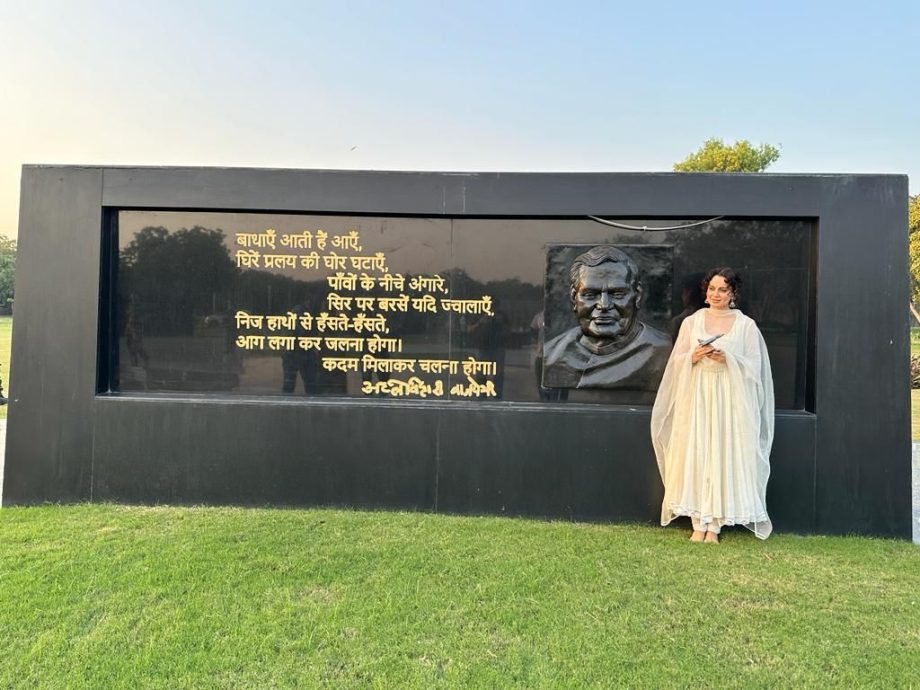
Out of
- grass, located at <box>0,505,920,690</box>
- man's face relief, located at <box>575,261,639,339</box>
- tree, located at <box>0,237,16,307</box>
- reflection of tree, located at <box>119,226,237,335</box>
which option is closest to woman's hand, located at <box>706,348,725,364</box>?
man's face relief, located at <box>575,261,639,339</box>

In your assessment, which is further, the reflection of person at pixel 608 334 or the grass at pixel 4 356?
the grass at pixel 4 356

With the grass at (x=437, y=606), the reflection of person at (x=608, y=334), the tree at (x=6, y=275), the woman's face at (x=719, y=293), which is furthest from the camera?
the tree at (x=6, y=275)

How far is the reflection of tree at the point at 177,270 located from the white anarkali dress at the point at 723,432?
11.3 ft

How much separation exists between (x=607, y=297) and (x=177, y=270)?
3.29 m

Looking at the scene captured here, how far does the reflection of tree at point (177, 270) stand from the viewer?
4.46m

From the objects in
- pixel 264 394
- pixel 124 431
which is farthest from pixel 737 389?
pixel 124 431

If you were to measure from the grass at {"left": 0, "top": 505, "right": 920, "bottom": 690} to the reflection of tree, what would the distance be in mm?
1609

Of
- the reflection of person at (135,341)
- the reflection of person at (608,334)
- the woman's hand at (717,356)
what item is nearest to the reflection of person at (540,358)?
the reflection of person at (608,334)

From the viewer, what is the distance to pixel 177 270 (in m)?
4.46

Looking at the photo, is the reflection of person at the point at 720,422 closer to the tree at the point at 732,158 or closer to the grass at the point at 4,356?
the grass at the point at 4,356

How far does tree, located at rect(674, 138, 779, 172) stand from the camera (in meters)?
23.0

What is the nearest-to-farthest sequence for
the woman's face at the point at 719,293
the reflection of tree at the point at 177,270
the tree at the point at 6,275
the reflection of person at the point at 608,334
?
1. the woman's face at the point at 719,293
2. the reflection of person at the point at 608,334
3. the reflection of tree at the point at 177,270
4. the tree at the point at 6,275

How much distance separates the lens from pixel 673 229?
426cm

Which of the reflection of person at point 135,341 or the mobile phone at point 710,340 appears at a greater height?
the mobile phone at point 710,340
